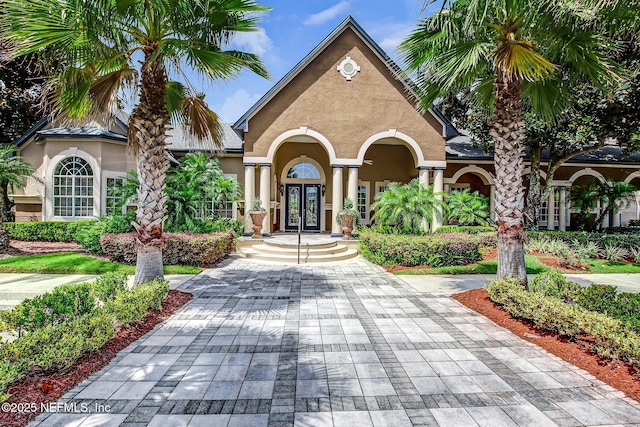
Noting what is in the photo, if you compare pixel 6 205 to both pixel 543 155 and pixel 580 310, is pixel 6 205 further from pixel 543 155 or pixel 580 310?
pixel 543 155

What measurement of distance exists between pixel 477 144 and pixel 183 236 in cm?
1501

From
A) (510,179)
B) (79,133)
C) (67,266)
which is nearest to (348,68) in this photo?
(510,179)

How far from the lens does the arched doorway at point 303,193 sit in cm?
1761

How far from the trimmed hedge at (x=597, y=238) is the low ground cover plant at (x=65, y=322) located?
14798 mm

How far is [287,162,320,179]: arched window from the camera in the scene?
57.9 feet

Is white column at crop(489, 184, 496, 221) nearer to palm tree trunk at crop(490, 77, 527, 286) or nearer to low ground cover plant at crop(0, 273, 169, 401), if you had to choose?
palm tree trunk at crop(490, 77, 527, 286)

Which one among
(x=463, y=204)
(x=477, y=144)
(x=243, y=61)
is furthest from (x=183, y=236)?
(x=477, y=144)

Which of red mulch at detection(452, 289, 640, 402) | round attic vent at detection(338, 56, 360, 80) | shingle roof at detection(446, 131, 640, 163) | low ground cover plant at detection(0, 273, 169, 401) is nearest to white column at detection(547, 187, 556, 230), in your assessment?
shingle roof at detection(446, 131, 640, 163)

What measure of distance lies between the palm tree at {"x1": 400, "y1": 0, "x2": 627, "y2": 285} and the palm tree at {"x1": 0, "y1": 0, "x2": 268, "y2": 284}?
3.85 metres

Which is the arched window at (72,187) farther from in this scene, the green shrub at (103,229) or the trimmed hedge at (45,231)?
the green shrub at (103,229)

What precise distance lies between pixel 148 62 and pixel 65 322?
16.2 feet

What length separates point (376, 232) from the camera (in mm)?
12930

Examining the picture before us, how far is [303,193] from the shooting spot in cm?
1767

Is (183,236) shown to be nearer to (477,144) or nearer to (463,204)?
(463,204)
